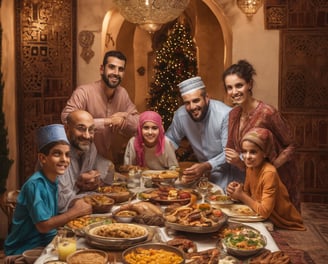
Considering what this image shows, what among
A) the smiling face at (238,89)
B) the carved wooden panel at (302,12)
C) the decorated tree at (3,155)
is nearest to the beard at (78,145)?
the smiling face at (238,89)

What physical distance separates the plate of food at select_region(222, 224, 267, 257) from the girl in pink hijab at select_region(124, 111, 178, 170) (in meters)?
1.98

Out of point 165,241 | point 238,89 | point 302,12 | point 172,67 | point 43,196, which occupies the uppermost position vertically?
point 302,12

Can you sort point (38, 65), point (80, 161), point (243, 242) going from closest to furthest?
point (243, 242) < point (80, 161) < point (38, 65)

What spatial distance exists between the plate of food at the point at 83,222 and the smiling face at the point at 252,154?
1192 millimetres

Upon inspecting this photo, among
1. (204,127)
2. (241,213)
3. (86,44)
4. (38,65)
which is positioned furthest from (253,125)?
(86,44)

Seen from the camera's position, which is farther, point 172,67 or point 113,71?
point 172,67

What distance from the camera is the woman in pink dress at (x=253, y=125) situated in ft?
14.3

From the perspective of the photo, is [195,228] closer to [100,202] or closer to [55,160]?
[100,202]

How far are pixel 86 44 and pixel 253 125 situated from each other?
13.2ft

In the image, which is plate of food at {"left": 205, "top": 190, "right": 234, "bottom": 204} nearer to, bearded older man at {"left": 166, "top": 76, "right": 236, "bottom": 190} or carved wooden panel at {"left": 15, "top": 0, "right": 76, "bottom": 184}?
bearded older man at {"left": 166, "top": 76, "right": 236, "bottom": 190}

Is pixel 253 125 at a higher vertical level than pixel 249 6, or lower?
lower

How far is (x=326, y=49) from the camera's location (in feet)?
24.4

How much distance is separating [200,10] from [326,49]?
3.68 meters

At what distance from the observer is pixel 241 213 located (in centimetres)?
351
